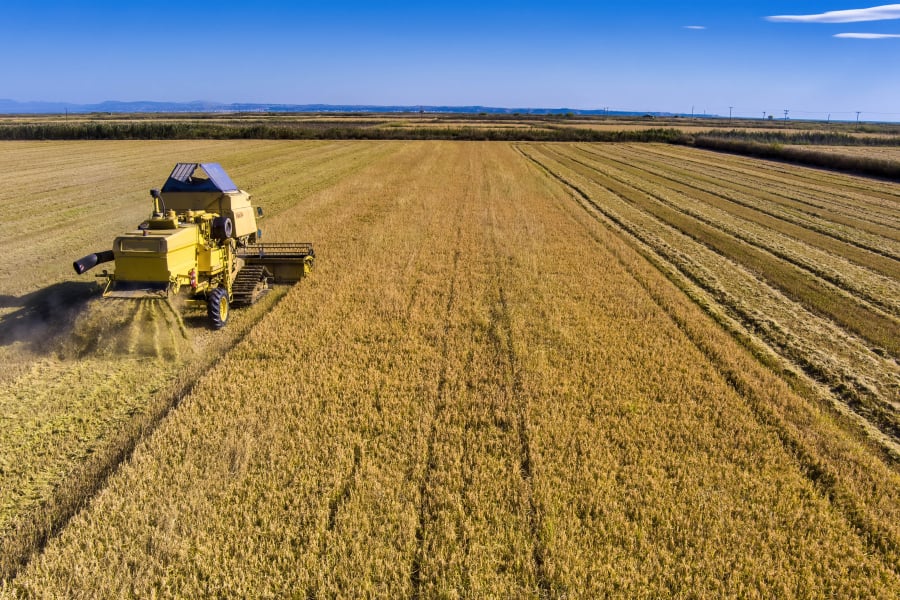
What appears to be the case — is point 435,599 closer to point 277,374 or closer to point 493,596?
point 493,596

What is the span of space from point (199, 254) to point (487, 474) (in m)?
5.74

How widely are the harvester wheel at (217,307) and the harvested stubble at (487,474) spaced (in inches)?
25.3

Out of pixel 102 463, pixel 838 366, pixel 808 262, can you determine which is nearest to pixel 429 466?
pixel 102 463

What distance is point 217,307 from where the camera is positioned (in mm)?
8086

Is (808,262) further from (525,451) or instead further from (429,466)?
(429,466)

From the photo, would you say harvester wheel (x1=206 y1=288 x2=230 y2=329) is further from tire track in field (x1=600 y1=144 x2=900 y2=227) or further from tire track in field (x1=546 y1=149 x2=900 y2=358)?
tire track in field (x1=600 y1=144 x2=900 y2=227)

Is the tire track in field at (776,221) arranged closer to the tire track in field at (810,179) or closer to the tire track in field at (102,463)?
the tire track in field at (810,179)

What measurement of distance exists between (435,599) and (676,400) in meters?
4.12

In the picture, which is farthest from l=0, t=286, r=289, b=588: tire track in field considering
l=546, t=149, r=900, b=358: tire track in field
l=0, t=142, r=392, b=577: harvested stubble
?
l=546, t=149, r=900, b=358: tire track in field

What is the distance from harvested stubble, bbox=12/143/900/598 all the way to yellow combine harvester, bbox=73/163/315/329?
103cm

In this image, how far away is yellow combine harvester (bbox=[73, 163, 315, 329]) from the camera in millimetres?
7027

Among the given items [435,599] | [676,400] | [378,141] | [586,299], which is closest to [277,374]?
[435,599]

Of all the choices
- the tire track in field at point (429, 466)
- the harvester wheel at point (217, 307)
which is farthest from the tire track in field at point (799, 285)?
the harvester wheel at point (217, 307)

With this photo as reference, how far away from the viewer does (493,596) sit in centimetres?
371
